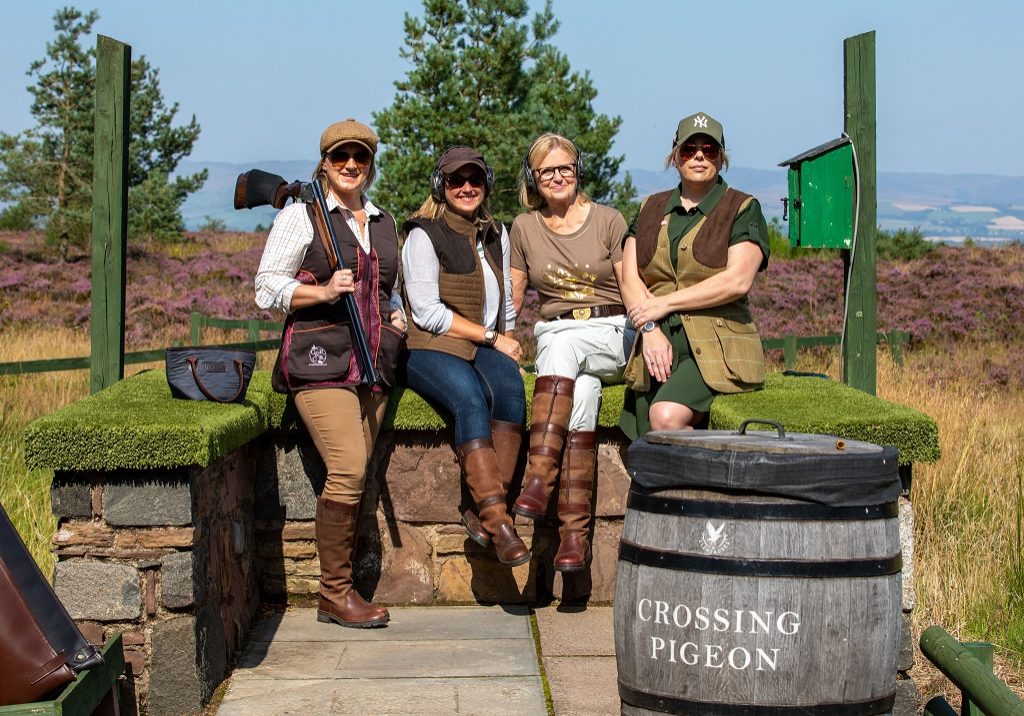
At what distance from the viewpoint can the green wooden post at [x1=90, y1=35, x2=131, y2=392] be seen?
560 cm

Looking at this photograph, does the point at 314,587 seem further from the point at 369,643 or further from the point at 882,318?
the point at 882,318

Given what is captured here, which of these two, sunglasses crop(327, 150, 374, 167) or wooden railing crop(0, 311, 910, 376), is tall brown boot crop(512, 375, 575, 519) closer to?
sunglasses crop(327, 150, 374, 167)

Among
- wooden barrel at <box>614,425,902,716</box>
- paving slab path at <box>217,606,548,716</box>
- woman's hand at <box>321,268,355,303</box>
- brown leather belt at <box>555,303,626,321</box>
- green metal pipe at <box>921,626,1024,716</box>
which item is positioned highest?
woman's hand at <box>321,268,355,303</box>

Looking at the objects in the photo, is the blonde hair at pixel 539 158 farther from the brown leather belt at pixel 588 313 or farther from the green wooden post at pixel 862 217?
the green wooden post at pixel 862 217

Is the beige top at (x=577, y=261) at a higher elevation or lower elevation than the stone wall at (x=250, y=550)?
higher

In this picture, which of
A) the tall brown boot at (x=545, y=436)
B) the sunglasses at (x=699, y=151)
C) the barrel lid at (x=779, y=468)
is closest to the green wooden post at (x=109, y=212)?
the tall brown boot at (x=545, y=436)

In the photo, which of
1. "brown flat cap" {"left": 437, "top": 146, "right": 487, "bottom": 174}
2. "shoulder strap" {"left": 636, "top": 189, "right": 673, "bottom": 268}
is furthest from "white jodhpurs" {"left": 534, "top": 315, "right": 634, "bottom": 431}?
"brown flat cap" {"left": 437, "top": 146, "right": 487, "bottom": 174}

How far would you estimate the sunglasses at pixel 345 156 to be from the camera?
512 cm

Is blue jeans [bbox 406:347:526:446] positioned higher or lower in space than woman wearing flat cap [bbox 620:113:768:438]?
lower

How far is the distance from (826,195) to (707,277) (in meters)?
1.01

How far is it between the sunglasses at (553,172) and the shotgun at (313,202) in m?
1.00

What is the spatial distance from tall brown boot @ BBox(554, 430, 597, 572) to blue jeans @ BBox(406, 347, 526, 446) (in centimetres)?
26

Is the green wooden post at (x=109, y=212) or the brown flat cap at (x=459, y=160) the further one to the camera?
the green wooden post at (x=109, y=212)

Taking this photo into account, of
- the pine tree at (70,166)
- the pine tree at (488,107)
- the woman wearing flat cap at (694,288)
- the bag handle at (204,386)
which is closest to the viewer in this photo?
the bag handle at (204,386)
